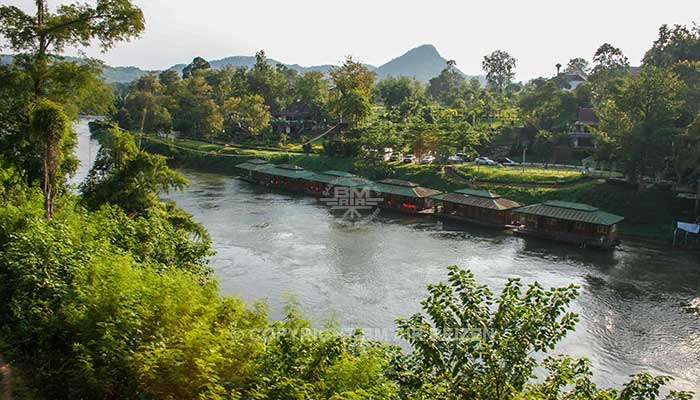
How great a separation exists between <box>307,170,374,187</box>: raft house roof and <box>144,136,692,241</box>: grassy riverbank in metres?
4.24

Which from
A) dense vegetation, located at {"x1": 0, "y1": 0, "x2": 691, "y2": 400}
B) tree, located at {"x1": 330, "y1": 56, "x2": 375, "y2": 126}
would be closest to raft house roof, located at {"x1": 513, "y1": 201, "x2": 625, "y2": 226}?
dense vegetation, located at {"x1": 0, "y1": 0, "x2": 691, "y2": 400}

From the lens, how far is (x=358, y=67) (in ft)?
222

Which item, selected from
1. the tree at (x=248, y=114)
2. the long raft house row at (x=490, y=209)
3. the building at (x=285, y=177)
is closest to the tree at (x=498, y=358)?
the long raft house row at (x=490, y=209)

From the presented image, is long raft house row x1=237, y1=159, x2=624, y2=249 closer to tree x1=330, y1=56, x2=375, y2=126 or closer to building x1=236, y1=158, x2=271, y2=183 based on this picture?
building x1=236, y1=158, x2=271, y2=183

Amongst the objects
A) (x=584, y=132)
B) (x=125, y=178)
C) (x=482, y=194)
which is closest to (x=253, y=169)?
(x=482, y=194)

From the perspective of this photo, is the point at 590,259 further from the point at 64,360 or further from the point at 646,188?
the point at 64,360

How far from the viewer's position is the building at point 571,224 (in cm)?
3086

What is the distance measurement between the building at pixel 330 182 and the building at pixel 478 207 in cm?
888

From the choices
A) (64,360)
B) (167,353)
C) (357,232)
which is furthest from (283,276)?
(167,353)

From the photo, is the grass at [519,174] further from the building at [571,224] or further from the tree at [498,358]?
the tree at [498,358]

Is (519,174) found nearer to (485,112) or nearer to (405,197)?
(405,197)

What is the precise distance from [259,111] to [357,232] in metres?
44.8

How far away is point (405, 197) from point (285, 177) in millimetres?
16653

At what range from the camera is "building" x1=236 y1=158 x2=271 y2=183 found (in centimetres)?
5712
